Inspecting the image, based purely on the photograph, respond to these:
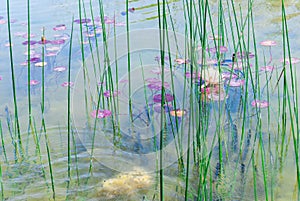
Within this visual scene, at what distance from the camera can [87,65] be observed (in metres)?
2.19

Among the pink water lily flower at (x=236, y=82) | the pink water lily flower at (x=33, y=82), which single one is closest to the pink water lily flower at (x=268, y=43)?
the pink water lily flower at (x=236, y=82)

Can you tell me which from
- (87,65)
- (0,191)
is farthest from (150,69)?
(0,191)

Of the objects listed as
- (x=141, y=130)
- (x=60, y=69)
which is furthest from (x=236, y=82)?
(x=60, y=69)

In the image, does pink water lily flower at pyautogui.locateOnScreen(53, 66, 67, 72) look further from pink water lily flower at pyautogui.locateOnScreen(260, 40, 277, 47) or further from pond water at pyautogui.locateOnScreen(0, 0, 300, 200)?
pink water lily flower at pyautogui.locateOnScreen(260, 40, 277, 47)

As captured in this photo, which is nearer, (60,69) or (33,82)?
(33,82)

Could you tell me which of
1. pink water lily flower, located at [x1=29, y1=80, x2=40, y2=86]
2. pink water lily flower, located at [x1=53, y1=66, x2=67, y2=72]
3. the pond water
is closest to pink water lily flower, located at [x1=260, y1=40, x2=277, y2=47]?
the pond water

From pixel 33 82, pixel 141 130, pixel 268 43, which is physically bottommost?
pixel 141 130

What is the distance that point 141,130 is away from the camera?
1.92 meters

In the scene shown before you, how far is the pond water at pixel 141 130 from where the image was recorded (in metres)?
1.54

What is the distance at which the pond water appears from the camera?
1537mm

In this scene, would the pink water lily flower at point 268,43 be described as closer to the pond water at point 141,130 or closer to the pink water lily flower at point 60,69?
the pond water at point 141,130

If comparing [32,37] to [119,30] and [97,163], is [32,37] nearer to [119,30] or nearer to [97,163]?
[119,30]

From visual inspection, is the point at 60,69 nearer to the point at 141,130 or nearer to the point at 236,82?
the point at 141,130

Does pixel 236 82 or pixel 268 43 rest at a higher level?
pixel 268 43
